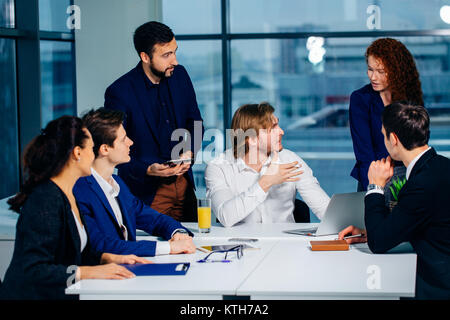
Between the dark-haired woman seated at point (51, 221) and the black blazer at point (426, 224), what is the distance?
905 millimetres

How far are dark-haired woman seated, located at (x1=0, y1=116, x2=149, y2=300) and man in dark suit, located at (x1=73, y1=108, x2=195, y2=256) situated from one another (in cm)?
Answer: 19

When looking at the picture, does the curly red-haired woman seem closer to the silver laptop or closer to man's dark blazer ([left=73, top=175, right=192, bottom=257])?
the silver laptop

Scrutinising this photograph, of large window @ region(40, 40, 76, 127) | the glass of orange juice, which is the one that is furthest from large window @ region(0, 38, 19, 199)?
the glass of orange juice

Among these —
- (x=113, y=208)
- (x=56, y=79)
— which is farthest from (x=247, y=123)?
(x=56, y=79)

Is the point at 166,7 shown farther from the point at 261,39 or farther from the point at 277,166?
the point at 277,166

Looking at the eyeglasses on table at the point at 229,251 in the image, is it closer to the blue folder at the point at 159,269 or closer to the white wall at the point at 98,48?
the blue folder at the point at 159,269

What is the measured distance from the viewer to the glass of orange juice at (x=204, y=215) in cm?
279

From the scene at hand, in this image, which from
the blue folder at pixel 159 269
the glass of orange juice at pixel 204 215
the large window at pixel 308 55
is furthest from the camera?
the large window at pixel 308 55

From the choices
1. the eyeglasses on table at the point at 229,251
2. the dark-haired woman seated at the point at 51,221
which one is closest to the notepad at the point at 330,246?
the eyeglasses on table at the point at 229,251

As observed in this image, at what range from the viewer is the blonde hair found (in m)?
3.07

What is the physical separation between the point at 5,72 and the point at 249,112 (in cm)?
228

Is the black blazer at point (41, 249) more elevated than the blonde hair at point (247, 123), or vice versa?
the blonde hair at point (247, 123)

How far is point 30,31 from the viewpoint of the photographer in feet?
14.9

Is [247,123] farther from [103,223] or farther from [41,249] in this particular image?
[41,249]
